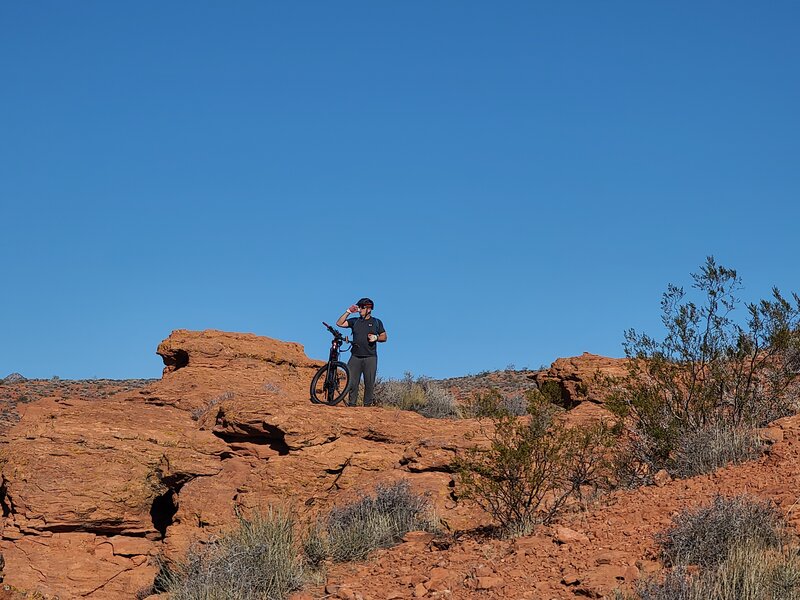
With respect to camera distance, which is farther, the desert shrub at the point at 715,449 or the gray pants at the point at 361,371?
the gray pants at the point at 361,371

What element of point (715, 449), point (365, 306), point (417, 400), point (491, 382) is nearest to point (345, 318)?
A: point (365, 306)

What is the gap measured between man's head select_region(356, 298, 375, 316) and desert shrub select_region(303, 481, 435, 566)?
489 centimetres

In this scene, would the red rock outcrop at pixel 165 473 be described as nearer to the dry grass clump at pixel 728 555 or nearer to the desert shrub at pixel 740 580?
the dry grass clump at pixel 728 555

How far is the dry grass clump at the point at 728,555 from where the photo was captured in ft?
21.0

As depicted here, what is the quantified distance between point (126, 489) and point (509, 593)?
22.2ft

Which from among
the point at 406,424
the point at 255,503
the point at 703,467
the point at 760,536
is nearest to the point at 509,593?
the point at 760,536

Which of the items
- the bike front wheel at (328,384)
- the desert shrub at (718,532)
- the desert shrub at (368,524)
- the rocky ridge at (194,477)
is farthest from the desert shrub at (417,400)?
the desert shrub at (718,532)

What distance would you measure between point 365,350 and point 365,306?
748 mm

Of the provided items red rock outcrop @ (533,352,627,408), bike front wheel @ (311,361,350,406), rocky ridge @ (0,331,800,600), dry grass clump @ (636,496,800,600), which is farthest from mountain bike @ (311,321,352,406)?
dry grass clump @ (636,496,800,600)

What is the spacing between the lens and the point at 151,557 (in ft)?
40.3

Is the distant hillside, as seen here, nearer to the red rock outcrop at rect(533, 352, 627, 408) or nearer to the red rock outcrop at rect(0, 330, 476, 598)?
the red rock outcrop at rect(533, 352, 627, 408)

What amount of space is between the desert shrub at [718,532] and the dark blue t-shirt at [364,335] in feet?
27.6

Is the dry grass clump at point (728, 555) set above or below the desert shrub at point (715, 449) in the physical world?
below

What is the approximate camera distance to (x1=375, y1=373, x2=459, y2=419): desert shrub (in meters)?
18.8
